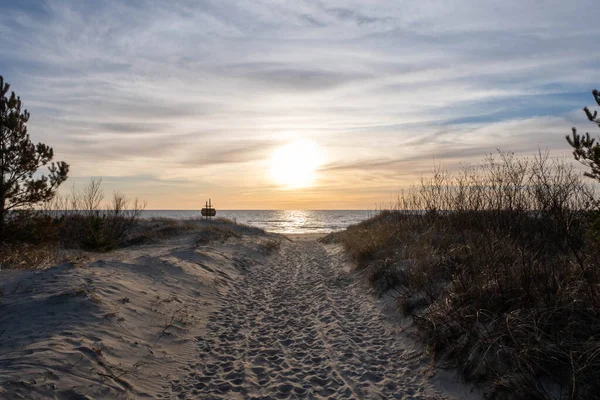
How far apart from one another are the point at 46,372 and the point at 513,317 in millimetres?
5634

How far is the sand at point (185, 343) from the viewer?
467cm

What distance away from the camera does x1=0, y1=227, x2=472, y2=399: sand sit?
4668 millimetres

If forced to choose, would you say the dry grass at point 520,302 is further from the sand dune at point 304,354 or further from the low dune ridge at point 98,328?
the low dune ridge at point 98,328

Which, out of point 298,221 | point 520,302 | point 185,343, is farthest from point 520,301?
point 298,221

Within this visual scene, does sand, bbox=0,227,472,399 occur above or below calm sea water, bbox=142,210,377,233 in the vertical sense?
above

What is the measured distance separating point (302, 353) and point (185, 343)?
208 centimetres

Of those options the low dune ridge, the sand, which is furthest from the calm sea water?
the low dune ridge

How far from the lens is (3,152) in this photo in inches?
470

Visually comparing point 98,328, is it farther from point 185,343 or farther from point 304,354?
point 304,354

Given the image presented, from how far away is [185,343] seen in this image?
654 cm

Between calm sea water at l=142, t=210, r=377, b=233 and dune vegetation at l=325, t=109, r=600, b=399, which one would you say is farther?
calm sea water at l=142, t=210, r=377, b=233

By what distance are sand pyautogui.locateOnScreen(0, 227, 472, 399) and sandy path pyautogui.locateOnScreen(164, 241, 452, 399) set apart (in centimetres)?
2

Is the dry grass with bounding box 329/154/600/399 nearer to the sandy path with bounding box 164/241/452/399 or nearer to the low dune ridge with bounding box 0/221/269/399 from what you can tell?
the sandy path with bounding box 164/241/452/399

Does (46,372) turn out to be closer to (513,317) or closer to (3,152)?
(513,317)
